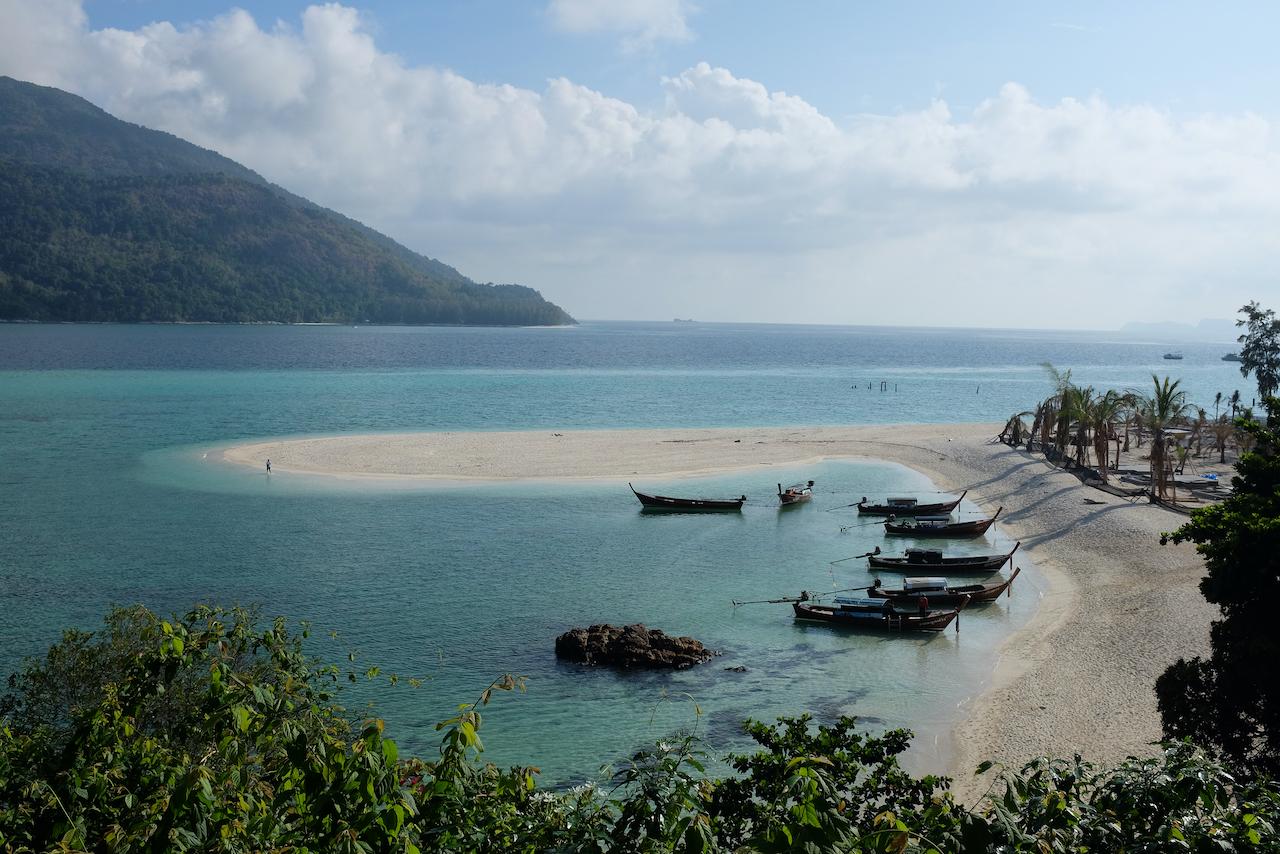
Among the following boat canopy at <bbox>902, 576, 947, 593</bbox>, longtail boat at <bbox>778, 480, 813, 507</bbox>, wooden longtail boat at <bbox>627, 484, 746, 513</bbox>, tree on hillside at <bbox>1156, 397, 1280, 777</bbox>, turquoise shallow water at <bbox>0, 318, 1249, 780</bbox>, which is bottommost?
turquoise shallow water at <bbox>0, 318, 1249, 780</bbox>

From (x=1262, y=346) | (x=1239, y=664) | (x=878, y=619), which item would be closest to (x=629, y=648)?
(x=878, y=619)

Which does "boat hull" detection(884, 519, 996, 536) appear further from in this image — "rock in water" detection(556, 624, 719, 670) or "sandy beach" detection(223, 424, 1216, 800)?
"rock in water" detection(556, 624, 719, 670)

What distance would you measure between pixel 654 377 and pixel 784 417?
56.6 meters

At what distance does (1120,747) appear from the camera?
73.6 feet

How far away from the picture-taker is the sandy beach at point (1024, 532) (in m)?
24.4

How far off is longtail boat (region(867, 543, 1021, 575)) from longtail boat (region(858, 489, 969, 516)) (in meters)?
9.22

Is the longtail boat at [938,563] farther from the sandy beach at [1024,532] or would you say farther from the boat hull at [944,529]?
the boat hull at [944,529]

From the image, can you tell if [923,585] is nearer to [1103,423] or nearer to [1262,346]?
[1103,423]

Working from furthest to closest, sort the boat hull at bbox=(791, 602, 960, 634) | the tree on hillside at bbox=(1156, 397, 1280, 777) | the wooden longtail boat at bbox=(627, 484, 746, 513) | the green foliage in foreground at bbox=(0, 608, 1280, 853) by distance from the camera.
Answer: the wooden longtail boat at bbox=(627, 484, 746, 513) → the boat hull at bbox=(791, 602, 960, 634) → the tree on hillside at bbox=(1156, 397, 1280, 777) → the green foliage in foreground at bbox=(0, 608, 1280, 853)

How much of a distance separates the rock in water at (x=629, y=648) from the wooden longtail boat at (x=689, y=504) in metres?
21.9

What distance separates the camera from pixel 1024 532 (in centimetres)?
4666

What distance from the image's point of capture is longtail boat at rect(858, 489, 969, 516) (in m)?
50.4

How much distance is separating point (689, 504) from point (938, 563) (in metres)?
15.7

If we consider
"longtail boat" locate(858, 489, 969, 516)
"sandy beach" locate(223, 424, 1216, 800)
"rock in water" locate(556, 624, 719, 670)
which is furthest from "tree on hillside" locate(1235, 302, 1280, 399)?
"rock in water" locate(556, 624, 719, 670)
